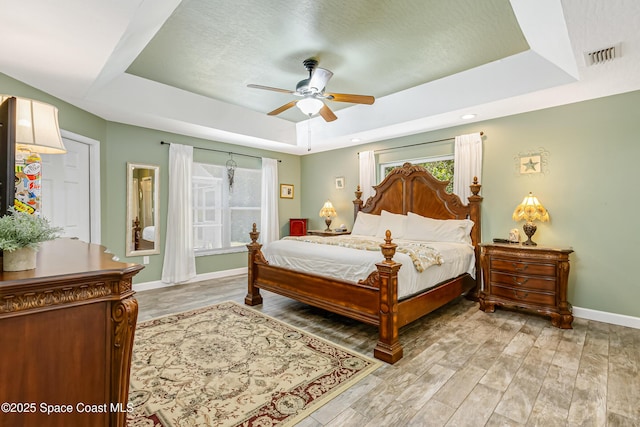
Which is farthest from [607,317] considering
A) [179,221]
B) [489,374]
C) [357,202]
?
[179,221]

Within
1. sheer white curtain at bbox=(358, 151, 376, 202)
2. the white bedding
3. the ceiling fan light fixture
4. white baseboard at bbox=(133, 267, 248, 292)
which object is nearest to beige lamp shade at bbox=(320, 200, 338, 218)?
sheer white curtain at bbox=(358, 151, 376, 202)

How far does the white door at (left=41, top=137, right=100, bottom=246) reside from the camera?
334 centimetres

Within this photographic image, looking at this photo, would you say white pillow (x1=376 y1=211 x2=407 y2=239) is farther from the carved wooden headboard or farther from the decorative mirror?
the decorative mirror

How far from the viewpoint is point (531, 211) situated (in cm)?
358

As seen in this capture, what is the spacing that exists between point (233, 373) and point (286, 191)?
457 centimetres

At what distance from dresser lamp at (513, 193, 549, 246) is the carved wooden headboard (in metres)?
0.57

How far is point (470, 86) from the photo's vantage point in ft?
11.9

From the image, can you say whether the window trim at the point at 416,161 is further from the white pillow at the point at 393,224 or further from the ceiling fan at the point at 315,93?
the ceiling fan at the point at 315,93

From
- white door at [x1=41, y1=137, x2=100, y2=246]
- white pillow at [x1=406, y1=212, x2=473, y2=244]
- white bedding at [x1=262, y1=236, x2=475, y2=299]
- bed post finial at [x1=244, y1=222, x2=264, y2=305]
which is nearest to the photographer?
white bedding at [x1=262, y1=236, x2=475, y2=299]

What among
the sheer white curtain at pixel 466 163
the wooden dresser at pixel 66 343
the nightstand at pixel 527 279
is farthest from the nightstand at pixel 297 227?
the wooden dresser at pixel 66 343

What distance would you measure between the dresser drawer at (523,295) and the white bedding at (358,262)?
432 millimetres

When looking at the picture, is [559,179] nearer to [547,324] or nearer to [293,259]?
Answer: [547,324]

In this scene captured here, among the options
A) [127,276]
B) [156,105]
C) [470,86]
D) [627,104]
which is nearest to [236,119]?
[156,105]

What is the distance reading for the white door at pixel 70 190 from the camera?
10.9 ft
